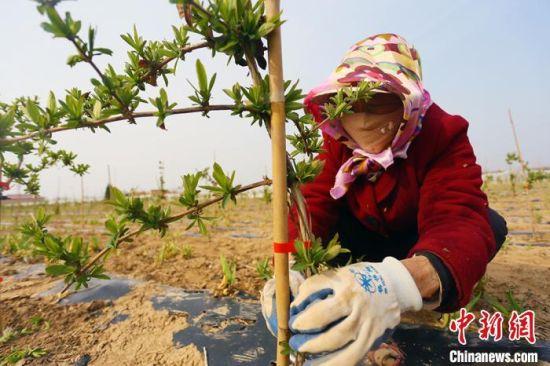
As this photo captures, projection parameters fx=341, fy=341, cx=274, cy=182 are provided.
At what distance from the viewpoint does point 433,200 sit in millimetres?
1618

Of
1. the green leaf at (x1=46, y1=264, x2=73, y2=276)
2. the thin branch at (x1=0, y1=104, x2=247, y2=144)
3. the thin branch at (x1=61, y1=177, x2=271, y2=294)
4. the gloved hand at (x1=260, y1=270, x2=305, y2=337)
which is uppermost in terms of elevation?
the thin branch at (x1=0, y1=104, x2=247, y2=144)

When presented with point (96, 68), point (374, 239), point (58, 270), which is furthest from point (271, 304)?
point (374, 239)

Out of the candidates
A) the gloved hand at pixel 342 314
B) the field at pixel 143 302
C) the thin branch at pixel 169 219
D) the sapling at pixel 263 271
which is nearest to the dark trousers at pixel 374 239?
the field at pixel 143 302

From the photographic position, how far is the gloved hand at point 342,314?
102 centimetres

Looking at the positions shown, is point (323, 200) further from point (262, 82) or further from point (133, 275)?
point (133, 275)

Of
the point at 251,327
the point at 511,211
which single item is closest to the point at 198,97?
the point at 251,327

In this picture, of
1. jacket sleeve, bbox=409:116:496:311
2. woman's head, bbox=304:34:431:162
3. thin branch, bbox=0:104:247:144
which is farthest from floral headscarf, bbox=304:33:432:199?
thin branch, bbox=0:104:247:144

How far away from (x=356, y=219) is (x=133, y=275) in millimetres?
2145

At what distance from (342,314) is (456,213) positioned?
2.62ft

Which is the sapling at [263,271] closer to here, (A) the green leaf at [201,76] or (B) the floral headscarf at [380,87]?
(B) the floral headscarf at [380,87]

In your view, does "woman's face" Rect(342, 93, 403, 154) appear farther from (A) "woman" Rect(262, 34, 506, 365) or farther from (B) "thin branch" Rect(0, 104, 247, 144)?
(B) "thin branch" Rect(0, 104, 247, 144)

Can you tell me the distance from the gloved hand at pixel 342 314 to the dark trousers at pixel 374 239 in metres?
1.18

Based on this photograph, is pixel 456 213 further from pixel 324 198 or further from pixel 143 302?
pixel 143 302

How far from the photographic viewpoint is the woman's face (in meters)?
1.77
